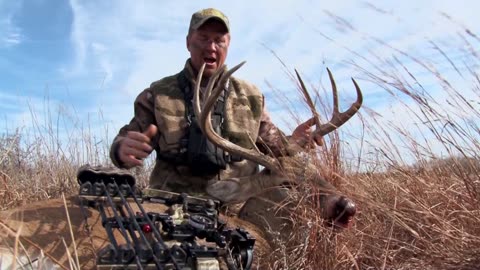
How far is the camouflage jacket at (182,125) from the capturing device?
14.1ft

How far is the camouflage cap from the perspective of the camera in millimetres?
4707

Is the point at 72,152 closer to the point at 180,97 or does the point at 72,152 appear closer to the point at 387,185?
the point at 180,97

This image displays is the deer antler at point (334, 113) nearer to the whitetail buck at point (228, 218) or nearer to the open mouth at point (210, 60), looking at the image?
the whitetail buck at point (228, 218)

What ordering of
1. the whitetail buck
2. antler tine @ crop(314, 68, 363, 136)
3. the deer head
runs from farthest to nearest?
1. antler tine @ crop(314, 68, 363, 136)
2. the deer head
3. the whitetail buck

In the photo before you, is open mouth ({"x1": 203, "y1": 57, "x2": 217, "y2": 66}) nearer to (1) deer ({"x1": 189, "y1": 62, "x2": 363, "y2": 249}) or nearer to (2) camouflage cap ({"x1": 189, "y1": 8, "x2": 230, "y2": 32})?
(2) camouflage cap ({"x1": 189, "y1": 8, "x2": 230, "y2": 32})

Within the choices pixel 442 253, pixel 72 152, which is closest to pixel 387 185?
pixel 442 253

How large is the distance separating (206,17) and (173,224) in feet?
8.08

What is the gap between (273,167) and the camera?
11.5 ft

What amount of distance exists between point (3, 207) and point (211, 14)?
6.71ft

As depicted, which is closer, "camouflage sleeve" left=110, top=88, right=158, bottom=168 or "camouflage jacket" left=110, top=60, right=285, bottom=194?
"camouflage jacket" left=110, top=60, right=285, bottom=194

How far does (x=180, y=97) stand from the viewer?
14.7ft

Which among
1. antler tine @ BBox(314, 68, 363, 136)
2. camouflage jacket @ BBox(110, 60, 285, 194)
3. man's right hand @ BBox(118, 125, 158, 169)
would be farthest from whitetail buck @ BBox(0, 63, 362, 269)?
camouflage jacket @ BBox(110, 60, 285, 194)

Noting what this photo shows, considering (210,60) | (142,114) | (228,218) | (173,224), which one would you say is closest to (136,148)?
(228,218)

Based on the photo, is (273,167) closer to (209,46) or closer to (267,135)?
(267,135)
